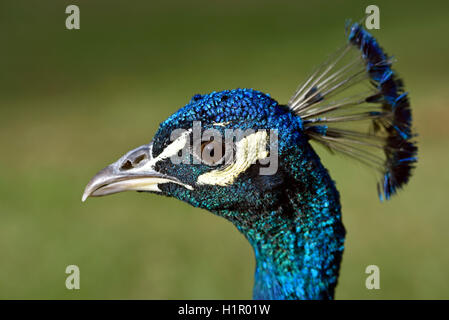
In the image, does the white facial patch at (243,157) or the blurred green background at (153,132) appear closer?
the white facial patch at (243,157)

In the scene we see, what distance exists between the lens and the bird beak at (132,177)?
3.35 ft

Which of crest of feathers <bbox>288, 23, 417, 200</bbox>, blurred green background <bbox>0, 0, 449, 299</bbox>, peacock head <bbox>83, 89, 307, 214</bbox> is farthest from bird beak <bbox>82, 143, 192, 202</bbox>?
blurred green background <bbox>0, 0, 449, 299</bbox>

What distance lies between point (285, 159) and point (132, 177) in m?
0.29

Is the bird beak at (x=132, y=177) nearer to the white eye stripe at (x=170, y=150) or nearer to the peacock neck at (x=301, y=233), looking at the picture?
the white eye stripe at (x=170, y=150)

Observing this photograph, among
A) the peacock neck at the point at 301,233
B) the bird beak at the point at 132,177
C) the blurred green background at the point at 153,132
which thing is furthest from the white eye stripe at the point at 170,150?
the blurred green background at the point at 153,132

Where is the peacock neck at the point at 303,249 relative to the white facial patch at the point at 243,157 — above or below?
below

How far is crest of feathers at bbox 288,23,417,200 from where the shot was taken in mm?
1068

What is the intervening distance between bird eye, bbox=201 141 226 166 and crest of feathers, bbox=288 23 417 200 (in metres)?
0.19

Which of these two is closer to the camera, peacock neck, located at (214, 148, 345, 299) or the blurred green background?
peacock neck, located at (214, 148, 345, 299)

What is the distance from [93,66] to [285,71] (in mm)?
2237

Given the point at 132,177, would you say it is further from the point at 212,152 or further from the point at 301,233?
the point at 301,233

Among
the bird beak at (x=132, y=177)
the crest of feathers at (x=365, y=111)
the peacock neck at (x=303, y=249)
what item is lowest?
the peacock neck at (x=303, y=249)

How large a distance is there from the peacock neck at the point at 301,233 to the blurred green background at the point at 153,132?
0.23 meters

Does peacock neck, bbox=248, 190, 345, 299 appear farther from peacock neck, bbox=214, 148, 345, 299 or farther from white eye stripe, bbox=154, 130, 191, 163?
white eye stripe, bbox=154, 130, 191, 163
